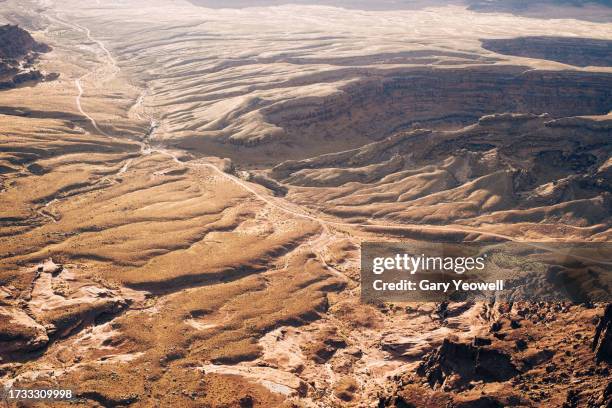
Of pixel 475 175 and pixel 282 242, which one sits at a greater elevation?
pixel 475 175

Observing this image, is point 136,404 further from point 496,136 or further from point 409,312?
point 496,136

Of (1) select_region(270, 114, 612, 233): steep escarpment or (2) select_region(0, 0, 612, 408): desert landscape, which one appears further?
(1) select_region(270, 114, 612, 233): steep escarpment

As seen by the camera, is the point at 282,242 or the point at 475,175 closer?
the point at 282,242

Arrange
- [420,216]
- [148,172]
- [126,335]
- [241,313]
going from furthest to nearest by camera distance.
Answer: [148,172], [420,216], [241,313], [126,335]

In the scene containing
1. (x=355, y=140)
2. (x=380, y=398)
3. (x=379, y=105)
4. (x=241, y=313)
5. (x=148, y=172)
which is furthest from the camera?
(x=379, y=105)

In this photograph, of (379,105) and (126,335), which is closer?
(126,335)

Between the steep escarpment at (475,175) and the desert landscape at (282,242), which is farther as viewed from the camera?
the steep escarpment at (475,175)

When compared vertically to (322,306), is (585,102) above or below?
above

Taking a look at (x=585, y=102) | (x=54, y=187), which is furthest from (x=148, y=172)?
(x=585, y=102)
